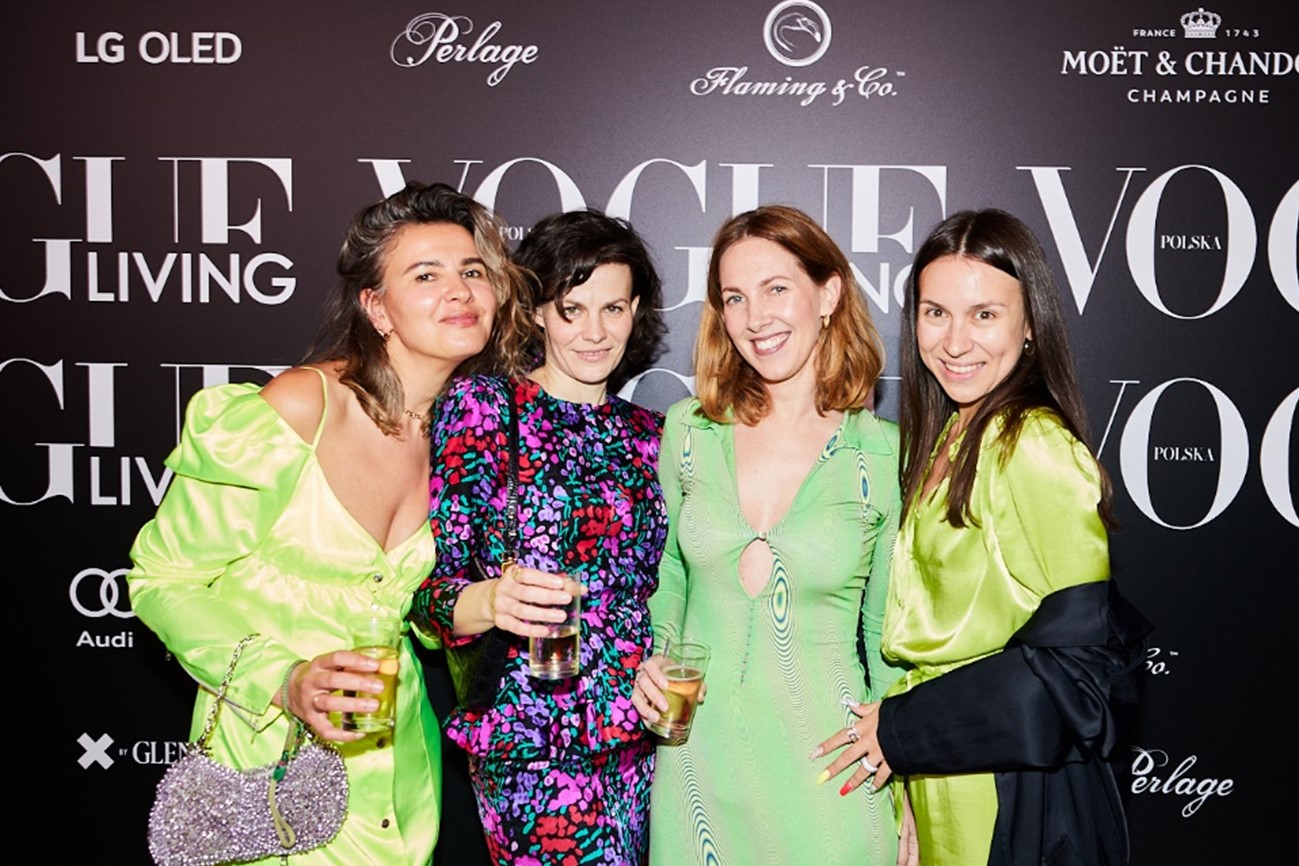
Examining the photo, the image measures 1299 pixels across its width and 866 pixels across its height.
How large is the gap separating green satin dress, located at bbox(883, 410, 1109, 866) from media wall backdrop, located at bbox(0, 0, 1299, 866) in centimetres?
139

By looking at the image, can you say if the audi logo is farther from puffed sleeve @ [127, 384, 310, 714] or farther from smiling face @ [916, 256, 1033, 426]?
smiling face @ [916, 256, 1033, 426]

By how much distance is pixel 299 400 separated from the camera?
2.29 metres

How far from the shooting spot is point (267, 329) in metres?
3.56

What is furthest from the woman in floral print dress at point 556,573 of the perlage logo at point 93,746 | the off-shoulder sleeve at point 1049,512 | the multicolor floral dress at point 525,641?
the perlage logo at point 93,746

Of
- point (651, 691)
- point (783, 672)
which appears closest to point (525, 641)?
point (651, 691)

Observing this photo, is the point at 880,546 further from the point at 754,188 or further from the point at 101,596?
the point at 101,596

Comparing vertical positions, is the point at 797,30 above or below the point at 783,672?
above

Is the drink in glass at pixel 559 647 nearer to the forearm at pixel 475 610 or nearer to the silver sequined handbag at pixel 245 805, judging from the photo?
the forearm at pixel 475 610

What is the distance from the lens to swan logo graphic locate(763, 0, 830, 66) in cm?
342

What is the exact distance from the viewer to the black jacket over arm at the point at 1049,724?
1.96 metres

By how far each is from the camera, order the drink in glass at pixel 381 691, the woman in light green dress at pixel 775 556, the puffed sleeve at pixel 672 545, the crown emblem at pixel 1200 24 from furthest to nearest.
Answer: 1. the crown emblem at pixel 1200 24
2. the puffed sleeve at pixel 672 545
3. the woman in light green dress at pixel 775 556
4. the drink in glass at pixel 381 691

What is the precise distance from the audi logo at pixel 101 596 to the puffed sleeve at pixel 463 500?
5.78 ft

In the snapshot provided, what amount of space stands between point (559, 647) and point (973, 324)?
985mm

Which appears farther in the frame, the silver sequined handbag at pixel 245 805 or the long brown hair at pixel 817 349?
the long brown hair at pixel 817 349
